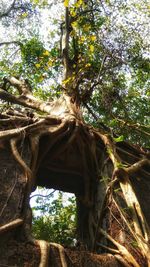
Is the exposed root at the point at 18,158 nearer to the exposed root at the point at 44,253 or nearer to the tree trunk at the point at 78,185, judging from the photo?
the tree trunk at the point at 78,185

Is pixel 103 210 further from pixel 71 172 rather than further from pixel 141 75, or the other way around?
pixel 141 75

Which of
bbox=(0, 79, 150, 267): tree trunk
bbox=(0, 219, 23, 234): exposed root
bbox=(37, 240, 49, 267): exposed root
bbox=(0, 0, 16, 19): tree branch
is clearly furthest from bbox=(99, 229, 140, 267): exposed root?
bbox=(0, 0, 16, 19): tree branch

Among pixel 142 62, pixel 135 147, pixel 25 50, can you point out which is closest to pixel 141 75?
pixel 142 62

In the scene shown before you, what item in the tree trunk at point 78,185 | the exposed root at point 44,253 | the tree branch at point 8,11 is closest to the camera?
the exposed root at point 44,253

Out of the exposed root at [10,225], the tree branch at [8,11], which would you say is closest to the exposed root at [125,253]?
the exposed root at [10,225]

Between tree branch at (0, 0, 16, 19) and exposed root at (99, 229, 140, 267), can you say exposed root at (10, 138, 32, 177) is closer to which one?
exposed root at (99, 229, 140, 267)

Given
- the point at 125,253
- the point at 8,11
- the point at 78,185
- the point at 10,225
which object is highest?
the point at 8,11

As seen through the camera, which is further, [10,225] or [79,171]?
[79,171]

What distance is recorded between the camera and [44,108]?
634 centimetres

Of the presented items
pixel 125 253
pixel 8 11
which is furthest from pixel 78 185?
pixel 8 11

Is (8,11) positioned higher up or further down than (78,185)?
higher up

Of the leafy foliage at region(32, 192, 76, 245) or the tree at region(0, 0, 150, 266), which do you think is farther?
the leafy foliage at region(32, 192, 76, 245)

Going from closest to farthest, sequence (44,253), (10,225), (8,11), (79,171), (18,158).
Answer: (44,253)
(10,225)
(18,158)
(79,171)
(8,11)

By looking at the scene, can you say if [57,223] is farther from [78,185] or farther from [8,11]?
[8,11]
